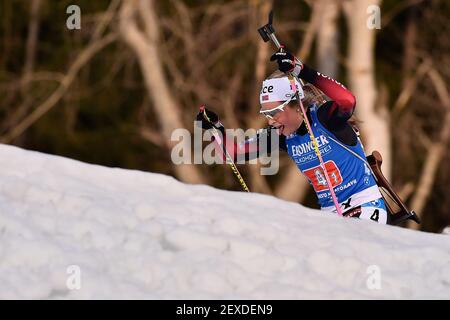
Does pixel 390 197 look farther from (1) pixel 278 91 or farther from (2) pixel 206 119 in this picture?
(2) pixel 206 119

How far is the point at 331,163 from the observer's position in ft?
21.4

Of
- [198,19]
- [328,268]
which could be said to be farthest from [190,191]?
[198,19]

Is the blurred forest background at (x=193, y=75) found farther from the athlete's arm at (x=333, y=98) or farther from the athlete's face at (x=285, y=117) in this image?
the athlete's arm at (x=333, y=98)

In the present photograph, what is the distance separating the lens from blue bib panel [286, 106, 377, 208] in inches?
255

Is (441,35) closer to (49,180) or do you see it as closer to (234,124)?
(234,124)

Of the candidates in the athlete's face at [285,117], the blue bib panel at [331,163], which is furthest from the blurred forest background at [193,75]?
the athlete's face at [285,117]

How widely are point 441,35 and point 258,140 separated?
40.4 feet

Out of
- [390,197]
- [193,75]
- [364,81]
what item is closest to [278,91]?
[390,197]

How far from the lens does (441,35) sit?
1856 centimetres

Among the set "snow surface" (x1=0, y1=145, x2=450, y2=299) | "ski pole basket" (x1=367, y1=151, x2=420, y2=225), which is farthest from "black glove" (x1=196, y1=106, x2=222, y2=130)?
"snow surface" (x1=0, y1=145, x2=450, y2=299)

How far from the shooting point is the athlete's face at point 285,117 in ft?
21.1

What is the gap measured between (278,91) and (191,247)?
75.7 inches

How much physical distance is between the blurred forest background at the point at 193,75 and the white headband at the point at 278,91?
8.07 meters
